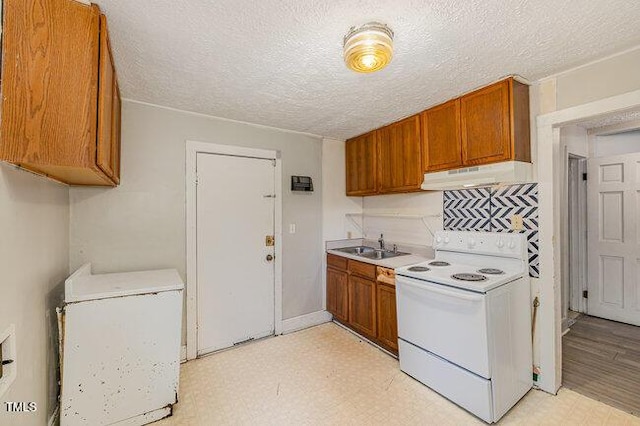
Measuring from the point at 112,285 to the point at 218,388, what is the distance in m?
1.12

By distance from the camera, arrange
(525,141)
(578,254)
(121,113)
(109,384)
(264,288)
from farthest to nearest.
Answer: (578,254) < (264,288) < (121,113) < (525,141) < (109,384)

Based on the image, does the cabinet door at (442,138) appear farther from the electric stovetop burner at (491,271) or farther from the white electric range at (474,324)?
the electric stovetop burner at (491,271)

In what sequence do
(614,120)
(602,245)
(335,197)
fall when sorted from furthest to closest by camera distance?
(335,197) → (602,245) → (614,120)

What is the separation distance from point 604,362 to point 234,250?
11.6ft

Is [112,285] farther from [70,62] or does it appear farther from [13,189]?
[70,62]

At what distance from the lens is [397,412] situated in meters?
1.97

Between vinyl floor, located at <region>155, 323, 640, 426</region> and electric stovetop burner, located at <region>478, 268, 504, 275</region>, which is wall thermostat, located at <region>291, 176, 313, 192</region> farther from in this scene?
electric stovetop burner, located at <region>478, 268, 504, 275</region>

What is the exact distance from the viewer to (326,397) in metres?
2.14

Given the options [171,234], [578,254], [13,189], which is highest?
[13,189]

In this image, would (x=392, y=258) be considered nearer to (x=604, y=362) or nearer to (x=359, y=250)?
(x=359, y=250)

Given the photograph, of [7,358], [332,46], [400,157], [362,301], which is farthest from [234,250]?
[332,46]

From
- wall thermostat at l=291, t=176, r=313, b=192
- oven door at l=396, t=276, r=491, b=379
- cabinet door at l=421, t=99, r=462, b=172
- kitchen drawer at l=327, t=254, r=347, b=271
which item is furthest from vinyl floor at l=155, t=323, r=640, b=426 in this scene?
cabinet door at l=421, t=99, r=462, b=172

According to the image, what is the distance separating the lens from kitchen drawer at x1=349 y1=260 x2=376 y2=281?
2867 millimetres

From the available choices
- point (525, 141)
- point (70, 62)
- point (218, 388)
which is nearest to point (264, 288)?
point (218, 388)
